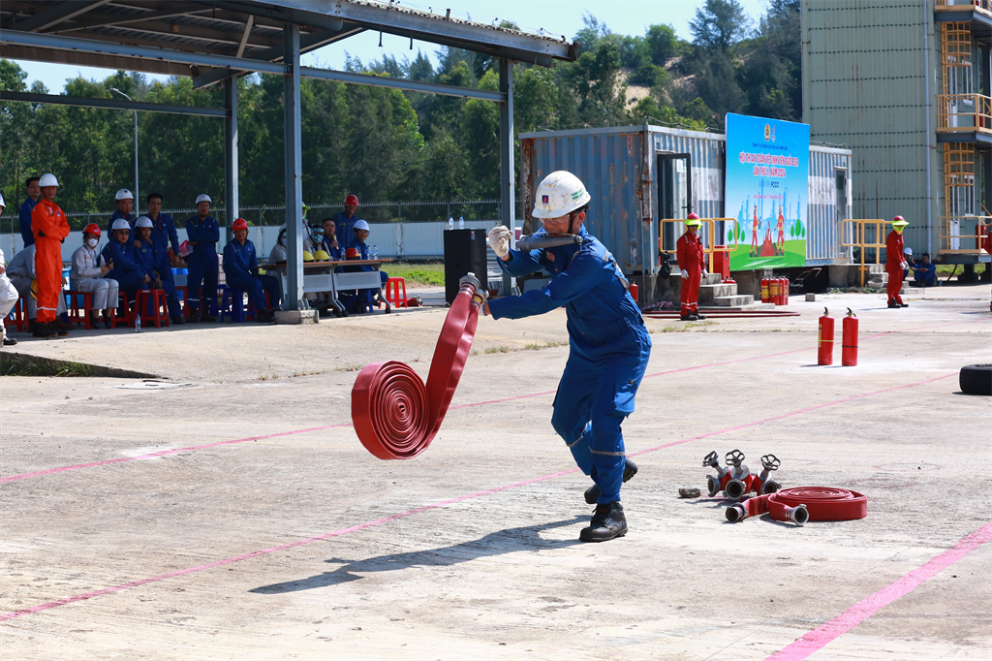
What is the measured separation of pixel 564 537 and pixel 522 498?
3.39 ft

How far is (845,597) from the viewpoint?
548cm

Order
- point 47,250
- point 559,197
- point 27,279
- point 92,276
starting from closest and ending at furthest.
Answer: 1. point 559,197
2. point 47,250
3. point 27,279
4. point 92,276

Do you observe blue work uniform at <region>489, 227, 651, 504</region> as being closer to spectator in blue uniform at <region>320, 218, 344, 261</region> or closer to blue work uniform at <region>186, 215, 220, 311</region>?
blue work uniform at <region>186, 215, 220, 311</region>

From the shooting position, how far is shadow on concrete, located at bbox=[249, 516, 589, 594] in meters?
5.93

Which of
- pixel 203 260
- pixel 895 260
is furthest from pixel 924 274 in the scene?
pixel 203 260

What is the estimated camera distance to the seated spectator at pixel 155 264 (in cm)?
1855

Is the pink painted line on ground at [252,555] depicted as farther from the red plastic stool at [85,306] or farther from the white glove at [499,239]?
the red plastic stool at [85,306]

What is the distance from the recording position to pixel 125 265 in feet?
59.4

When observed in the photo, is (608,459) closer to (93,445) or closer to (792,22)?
(93,445)

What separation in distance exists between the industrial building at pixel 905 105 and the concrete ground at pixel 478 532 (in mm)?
29795

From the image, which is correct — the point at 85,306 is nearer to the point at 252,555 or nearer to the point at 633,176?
the point at 633,176

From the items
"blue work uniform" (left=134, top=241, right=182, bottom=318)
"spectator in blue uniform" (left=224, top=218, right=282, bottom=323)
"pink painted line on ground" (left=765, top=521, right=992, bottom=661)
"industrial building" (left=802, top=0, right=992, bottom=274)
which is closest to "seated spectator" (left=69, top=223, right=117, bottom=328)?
"blue work uniform" (left=134, top=241, right=182, bottom=318)

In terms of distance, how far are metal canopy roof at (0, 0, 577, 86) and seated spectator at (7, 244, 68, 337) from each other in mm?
3010

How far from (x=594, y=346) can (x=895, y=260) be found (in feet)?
66.7
